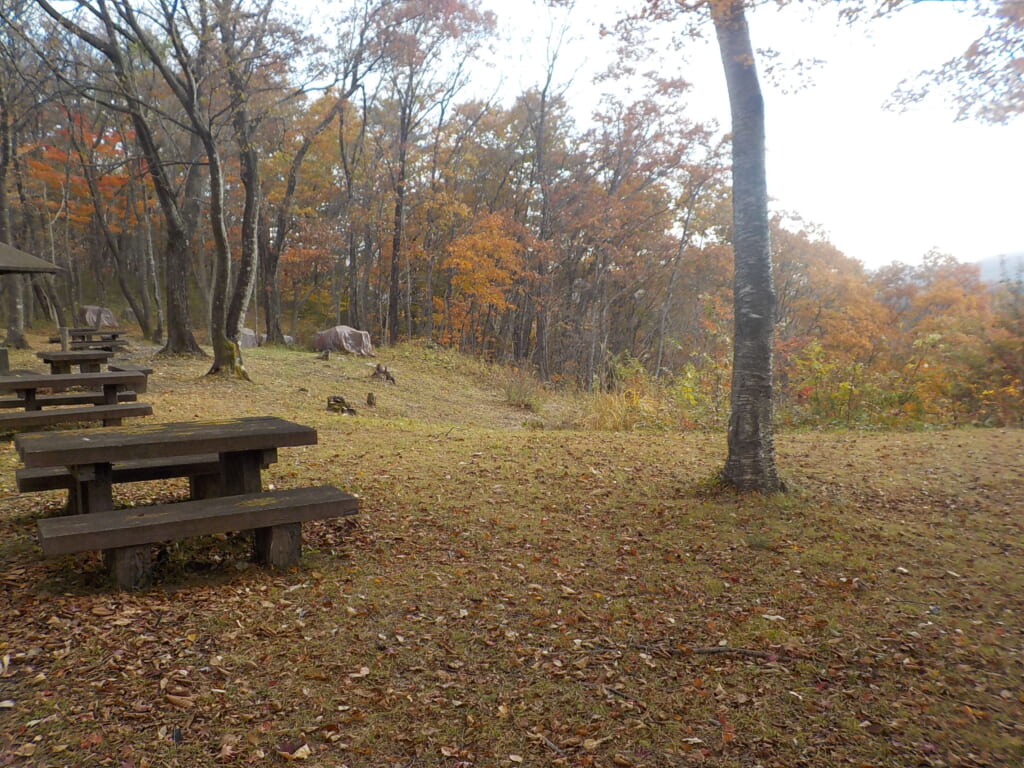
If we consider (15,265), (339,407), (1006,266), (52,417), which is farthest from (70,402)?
(1006,266)

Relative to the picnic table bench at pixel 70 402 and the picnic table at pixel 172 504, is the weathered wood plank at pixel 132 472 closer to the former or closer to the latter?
the picnic table at pixel 172 504

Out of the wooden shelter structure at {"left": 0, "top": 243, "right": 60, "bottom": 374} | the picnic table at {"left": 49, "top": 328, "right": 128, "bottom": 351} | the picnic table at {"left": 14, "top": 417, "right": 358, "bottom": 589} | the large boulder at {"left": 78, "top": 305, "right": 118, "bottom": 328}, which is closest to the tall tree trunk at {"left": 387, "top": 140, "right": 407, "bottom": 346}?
the picnic table at {"left": 49, "top": 328, "right": 128, "bottom": 351}

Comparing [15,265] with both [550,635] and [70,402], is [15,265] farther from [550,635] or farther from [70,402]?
[550,635]

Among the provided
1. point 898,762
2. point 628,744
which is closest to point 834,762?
point 898,762

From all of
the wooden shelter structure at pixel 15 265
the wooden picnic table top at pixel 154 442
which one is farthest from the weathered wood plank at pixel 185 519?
the wooden shelter structure at pixel 15 265

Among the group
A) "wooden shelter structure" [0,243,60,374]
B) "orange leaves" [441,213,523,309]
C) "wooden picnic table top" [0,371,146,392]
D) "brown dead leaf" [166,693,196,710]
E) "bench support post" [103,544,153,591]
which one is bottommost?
"brown dead leaf" [166,693,196,710]

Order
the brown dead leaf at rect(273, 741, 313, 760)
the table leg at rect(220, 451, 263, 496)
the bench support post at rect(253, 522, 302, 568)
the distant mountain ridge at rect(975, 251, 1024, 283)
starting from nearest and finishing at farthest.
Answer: the brown dead leaf at rect(273, 741, 313, 760)
the bench support post at rect(253, 522, 302, 568)
the table leg at rect(220, 451, 263, 496)
the distant mountain ridge at rect(975, 251, 1024, 283)

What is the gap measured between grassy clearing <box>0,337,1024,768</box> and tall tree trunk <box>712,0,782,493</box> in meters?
0.35

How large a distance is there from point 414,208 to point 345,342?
26.9 feet

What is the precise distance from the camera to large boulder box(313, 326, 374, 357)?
56.5 feet

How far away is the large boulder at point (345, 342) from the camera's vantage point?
17219 millimetres

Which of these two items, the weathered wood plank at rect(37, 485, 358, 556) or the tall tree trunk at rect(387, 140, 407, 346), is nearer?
the weathered wood plank at rect(37, 485, 358, 556)

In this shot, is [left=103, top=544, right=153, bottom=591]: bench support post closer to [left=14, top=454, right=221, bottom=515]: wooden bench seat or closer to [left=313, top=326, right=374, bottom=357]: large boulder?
[left=14, top=454, right=221, bottom=515]: wooden bench seat

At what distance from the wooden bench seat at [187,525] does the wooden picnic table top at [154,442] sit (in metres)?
0.26
